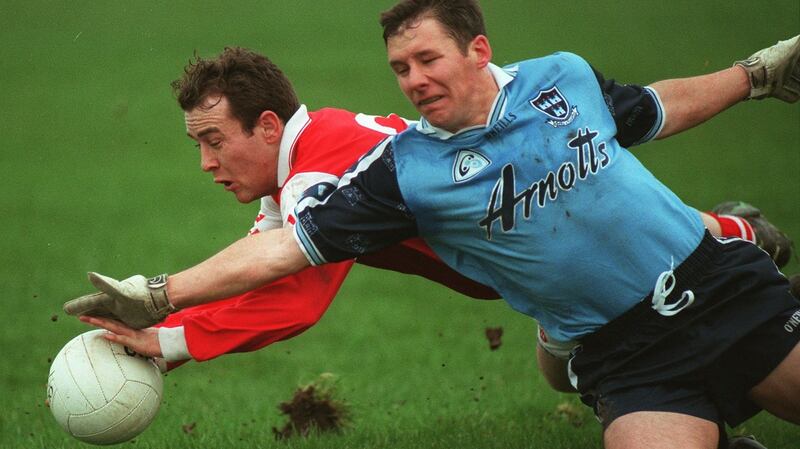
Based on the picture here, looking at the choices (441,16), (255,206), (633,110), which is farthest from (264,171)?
(255,206)

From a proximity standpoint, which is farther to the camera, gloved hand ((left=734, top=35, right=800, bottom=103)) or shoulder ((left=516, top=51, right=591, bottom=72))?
gloved hand ((left=734, top=35, right=800, bottom=103))

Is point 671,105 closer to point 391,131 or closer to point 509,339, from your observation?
point 391,131

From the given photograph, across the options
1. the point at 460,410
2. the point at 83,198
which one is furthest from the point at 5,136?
the point at 460,410

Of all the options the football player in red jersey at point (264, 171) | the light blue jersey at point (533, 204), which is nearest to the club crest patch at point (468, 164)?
the light blue jersey at point (533, 204)

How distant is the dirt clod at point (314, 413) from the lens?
6.96 meters

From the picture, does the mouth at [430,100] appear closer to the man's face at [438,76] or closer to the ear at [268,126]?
the man's face at [438,76]

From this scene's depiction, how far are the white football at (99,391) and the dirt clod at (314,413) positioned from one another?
5.44 feet

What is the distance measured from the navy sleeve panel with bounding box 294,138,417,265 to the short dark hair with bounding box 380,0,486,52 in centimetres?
49

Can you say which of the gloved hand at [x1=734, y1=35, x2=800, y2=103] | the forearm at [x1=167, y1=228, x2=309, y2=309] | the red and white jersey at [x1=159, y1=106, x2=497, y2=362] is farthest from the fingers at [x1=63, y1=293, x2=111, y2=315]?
the gloved hand at [x1=734, y1=35, x2=800, y2=103]

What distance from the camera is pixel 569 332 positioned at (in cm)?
520

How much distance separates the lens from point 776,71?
18.8 ft

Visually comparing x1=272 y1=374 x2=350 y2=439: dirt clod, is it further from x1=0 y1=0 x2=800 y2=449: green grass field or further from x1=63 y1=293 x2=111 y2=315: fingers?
x1=63 y1=293 x2=111 y2=315: fingers

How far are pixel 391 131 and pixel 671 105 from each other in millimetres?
1272

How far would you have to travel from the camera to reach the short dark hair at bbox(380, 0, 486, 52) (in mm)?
4945
